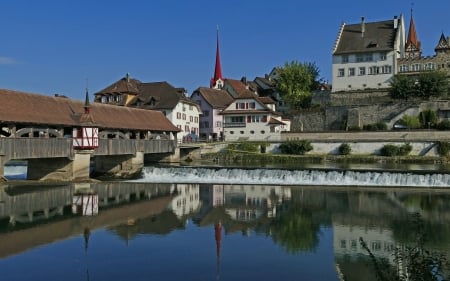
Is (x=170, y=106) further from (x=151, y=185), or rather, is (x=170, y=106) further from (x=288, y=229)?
(x=288, y=229)

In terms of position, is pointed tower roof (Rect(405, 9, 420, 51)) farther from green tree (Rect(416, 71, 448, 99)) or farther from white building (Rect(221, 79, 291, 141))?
white building (Rect(221, 79, 291, 141))

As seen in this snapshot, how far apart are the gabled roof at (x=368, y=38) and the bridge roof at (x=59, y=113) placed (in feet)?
99.0

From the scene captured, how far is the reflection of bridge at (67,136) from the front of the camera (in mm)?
25625

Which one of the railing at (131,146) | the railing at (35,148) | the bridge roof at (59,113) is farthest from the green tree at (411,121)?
the railing at (35,148)

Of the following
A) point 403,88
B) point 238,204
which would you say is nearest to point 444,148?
point 403,88

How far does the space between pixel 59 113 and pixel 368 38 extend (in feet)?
141

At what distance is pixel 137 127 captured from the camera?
3759cm

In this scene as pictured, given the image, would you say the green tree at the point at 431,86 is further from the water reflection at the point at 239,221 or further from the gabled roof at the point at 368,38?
the water reflection at the point at 239,221

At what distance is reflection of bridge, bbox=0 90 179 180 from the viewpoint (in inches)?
1009

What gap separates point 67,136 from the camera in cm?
3100

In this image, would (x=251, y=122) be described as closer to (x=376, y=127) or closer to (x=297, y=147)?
(x=297, y=147)

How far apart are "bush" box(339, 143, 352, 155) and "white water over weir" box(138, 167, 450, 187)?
60.9 ft

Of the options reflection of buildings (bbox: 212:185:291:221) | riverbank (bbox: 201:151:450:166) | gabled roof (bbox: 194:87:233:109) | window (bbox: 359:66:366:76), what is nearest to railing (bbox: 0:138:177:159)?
reflection of buildings (bbox: 212:185:291:221)

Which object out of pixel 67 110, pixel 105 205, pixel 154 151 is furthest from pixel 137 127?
pixel 105 205
